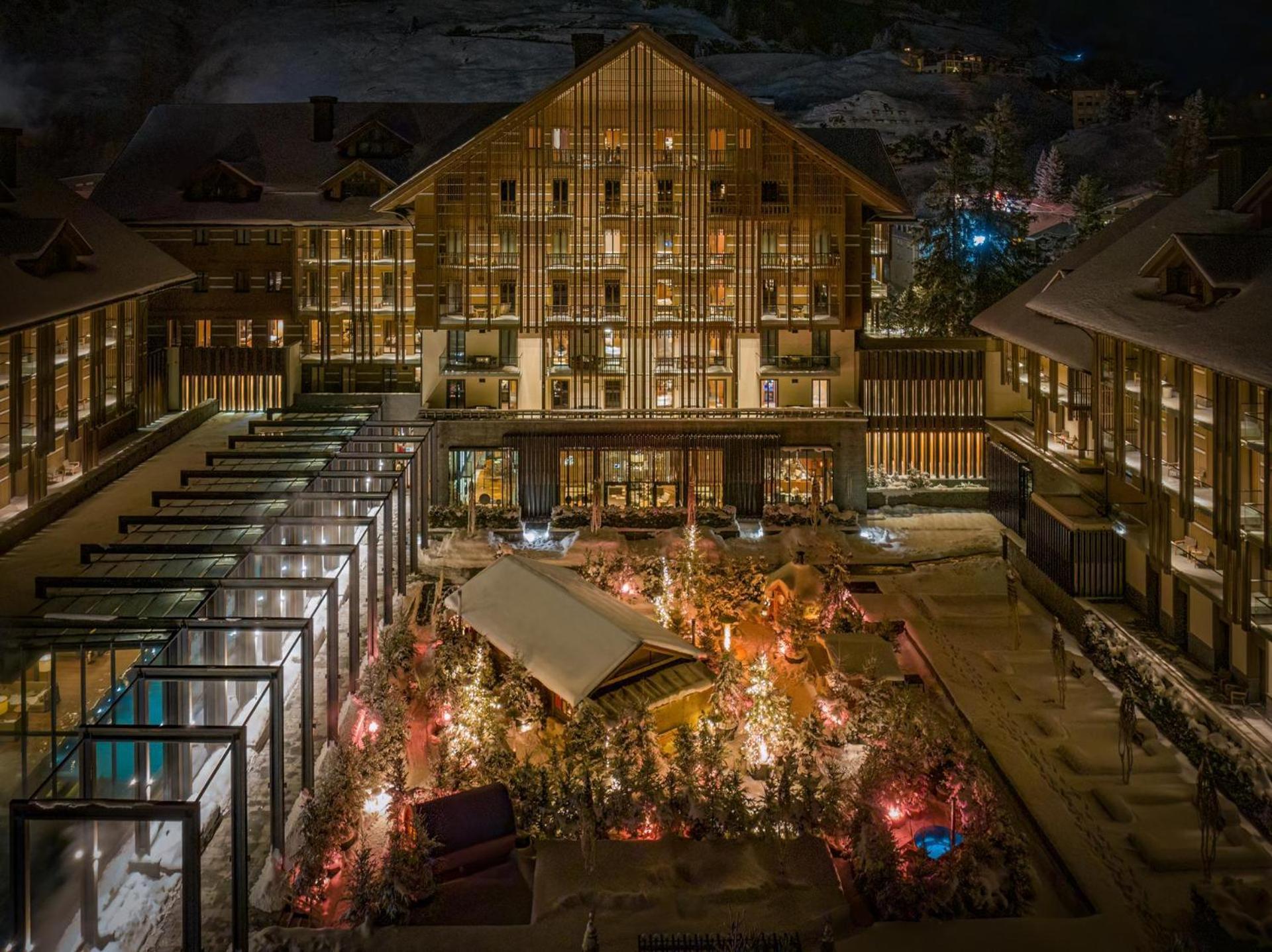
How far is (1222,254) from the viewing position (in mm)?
23203

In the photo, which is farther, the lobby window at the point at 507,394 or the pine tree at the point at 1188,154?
the pine tree at the point at 1188,154

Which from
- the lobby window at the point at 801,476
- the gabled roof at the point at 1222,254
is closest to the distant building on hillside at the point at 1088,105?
the lobby window at the point at 801,476

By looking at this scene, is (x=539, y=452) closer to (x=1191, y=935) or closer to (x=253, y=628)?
(x=253, y=628)

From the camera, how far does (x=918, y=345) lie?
4266 centimetres

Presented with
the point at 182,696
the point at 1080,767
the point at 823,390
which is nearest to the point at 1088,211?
the point at 823,390

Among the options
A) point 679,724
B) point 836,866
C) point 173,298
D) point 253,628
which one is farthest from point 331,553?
point 173,298

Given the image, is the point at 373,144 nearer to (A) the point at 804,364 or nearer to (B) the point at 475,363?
(B) the point at 475,363

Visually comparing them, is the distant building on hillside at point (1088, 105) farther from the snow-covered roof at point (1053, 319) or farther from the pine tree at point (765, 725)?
the pine tree at point (765, 725)

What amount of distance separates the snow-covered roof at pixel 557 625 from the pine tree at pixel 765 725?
2.10 m

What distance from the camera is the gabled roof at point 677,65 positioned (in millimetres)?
39250

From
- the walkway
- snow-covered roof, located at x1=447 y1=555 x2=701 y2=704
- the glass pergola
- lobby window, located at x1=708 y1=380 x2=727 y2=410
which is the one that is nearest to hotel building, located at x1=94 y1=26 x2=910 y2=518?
lobby window, located at x1=708 y1=380 x2=727 y2=410

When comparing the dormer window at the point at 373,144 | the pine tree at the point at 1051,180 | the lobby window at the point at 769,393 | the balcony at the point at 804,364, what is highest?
the pine tree at the point at 1051,180

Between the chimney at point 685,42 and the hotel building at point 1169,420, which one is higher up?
the chimney at point 685,42

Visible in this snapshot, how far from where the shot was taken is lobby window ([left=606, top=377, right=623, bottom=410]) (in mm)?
42344
